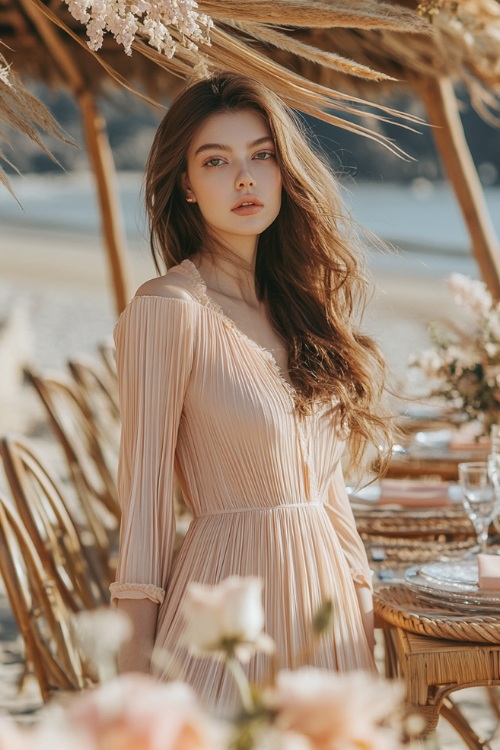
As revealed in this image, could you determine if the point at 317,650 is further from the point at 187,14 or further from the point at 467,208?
the point at 467,208

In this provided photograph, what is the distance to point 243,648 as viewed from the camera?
0.66 m

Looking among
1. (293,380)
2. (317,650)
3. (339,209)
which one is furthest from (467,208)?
(317,650)

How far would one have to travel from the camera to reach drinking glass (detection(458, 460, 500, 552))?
2066mm

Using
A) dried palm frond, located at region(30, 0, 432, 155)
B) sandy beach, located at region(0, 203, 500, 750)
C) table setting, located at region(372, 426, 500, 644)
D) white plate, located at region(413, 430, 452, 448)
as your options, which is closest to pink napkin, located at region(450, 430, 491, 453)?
white plate, located at region(413, 430, 452, 448)

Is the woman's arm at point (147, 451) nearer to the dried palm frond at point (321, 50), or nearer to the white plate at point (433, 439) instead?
the dried palm frond at point (321, 50)

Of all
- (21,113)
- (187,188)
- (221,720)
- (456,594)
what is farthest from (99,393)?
(221,720)

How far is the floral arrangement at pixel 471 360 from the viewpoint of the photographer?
271 cm

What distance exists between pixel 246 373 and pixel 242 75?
579mm

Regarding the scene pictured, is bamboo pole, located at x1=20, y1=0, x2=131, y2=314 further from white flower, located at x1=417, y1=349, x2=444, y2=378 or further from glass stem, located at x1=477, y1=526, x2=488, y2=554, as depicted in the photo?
glass stem, located at x1=477, y1=526, x2=488, y2=554

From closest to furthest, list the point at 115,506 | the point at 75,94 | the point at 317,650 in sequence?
the point at 317,650, the point at 115,506, the point at 75,94

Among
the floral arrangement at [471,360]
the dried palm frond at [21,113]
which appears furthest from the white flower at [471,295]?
the dried palm frond at [21,113]

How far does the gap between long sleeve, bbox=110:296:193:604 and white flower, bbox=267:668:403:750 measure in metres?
1.03

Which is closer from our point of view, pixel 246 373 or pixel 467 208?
pixel 246 373

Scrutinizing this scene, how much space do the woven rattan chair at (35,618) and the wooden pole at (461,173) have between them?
8.77ft
